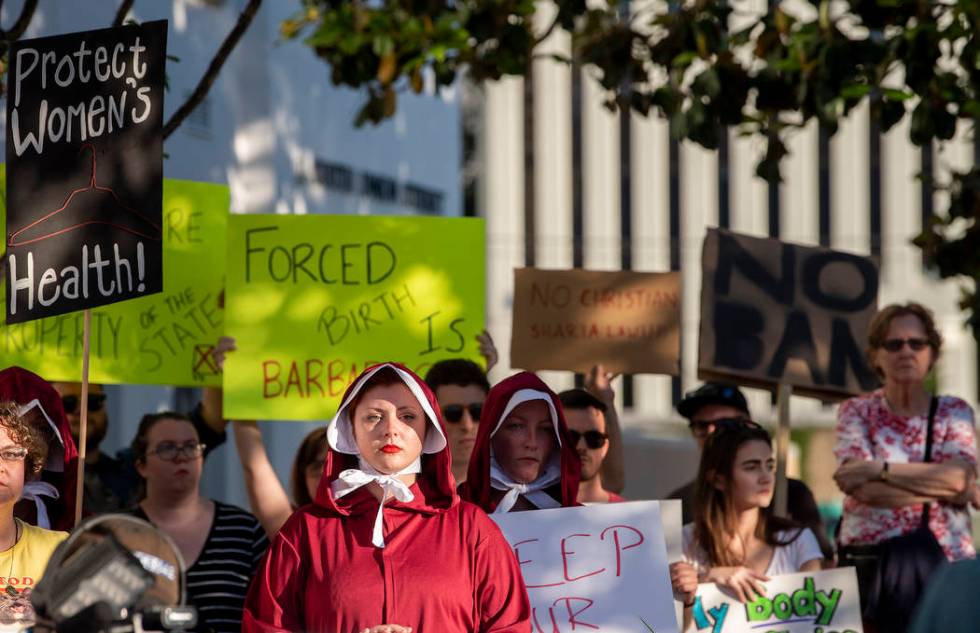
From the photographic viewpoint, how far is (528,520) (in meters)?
5.19

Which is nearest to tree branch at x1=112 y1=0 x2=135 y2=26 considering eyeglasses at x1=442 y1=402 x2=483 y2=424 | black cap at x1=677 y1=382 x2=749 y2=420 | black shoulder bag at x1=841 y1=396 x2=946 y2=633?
eyeglasses at x1=442 y1=402 x2=483 y2=424

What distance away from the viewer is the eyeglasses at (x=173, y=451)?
609cm

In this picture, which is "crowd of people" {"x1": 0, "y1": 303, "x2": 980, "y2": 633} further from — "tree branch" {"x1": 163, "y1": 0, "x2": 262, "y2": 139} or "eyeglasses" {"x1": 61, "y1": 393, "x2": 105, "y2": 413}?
"tree branch" {"x1": 163, "y1": 0, "x2": 262, "y2": 139}

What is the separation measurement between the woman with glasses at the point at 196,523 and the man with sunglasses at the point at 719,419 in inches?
65.7

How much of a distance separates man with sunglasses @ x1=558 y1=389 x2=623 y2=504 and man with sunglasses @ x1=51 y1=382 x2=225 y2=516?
4.96ft

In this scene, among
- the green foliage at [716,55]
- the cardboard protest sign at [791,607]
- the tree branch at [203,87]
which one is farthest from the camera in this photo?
the green foliage at [716,55]

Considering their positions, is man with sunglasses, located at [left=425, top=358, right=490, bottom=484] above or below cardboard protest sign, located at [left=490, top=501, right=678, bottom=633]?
above

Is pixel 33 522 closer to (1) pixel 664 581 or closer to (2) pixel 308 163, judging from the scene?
(1) pixel 664 581

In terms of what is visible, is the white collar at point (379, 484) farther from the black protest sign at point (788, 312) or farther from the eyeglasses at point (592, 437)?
the black protest sign at point (788, 312)

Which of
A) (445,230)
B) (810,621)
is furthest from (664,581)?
(445,230)

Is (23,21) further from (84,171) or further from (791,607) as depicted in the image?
(791,607)

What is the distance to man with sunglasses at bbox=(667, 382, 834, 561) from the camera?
265 inches

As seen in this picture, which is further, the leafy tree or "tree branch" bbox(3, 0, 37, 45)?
the leafy tree

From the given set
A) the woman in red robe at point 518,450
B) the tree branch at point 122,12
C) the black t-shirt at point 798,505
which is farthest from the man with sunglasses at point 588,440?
the tree branch at point 122,12
